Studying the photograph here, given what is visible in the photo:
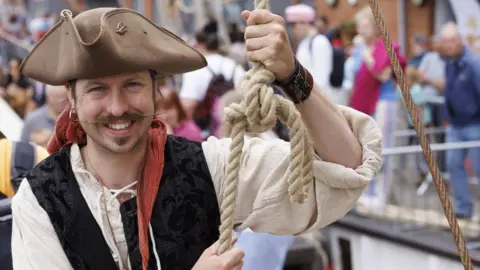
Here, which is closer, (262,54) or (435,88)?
(262,54)

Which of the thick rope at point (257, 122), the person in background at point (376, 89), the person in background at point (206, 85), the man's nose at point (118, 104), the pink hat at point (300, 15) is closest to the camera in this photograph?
the thick rope at point (257, 122)

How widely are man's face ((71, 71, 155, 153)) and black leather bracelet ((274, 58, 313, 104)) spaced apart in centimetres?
39

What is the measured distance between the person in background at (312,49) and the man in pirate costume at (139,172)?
4.27 m

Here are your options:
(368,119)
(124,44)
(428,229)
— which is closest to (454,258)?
(428,229)

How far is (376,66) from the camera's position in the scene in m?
6.32

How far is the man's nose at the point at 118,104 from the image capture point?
2125 mm

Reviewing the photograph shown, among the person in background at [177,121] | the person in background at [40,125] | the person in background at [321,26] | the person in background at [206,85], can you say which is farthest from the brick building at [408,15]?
the person in background at [40,125]

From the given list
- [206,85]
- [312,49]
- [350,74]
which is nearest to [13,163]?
[206,85]

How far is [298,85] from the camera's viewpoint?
206cm

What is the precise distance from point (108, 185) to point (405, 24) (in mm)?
11015

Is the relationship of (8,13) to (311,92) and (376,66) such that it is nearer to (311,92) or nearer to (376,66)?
(376,66)

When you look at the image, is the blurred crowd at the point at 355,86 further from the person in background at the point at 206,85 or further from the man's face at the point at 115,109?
the man's face at the point at 115,109

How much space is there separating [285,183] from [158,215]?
36cm

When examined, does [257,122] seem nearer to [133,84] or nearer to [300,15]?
[133,84]
